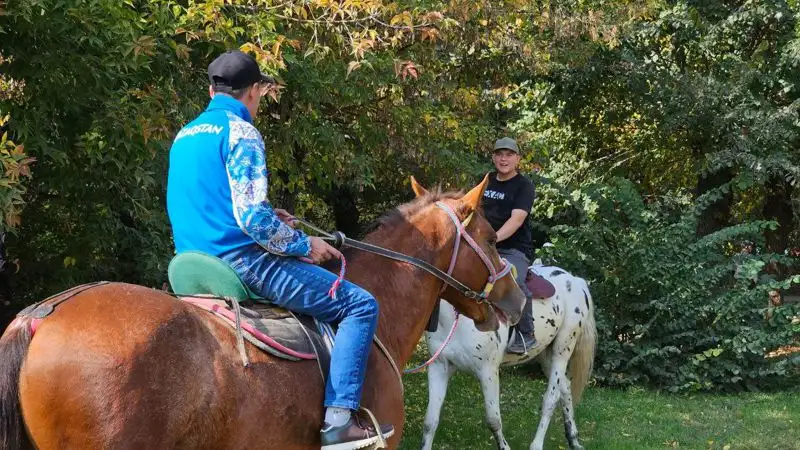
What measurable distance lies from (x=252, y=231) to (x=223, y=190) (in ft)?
0.68

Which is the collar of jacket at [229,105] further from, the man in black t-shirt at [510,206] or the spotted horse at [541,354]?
the spotted horse at [541,354]

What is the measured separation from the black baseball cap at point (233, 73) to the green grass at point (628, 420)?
555 centimetres

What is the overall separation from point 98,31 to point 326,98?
3.03m

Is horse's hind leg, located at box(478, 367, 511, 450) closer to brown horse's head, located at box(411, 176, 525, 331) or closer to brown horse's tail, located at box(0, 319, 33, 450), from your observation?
brown horse's head, located at box(411, 176, 525, 331)

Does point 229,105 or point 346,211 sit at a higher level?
point 229,105

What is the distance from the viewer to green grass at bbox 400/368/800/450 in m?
A: 8.60

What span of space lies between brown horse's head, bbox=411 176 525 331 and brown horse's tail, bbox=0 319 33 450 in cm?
205

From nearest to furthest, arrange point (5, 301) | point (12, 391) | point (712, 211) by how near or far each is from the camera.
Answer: point (12, 391) < point (5, 301) < point (712, 211)

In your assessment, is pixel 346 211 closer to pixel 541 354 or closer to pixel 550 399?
pixel 541 354

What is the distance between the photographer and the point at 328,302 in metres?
3.60

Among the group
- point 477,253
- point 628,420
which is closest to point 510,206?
point 477,253

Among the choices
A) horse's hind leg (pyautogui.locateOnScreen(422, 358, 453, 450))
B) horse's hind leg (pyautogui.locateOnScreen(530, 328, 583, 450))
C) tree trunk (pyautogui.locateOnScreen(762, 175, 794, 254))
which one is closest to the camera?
horse's hind leg (pyautogui.locateOnScreen(422, 358, 453, 450))

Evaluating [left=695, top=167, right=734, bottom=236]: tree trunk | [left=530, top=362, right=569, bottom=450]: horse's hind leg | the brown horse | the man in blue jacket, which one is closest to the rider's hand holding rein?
the man in blue jacket

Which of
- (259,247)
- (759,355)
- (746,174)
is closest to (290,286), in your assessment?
(259,247)
